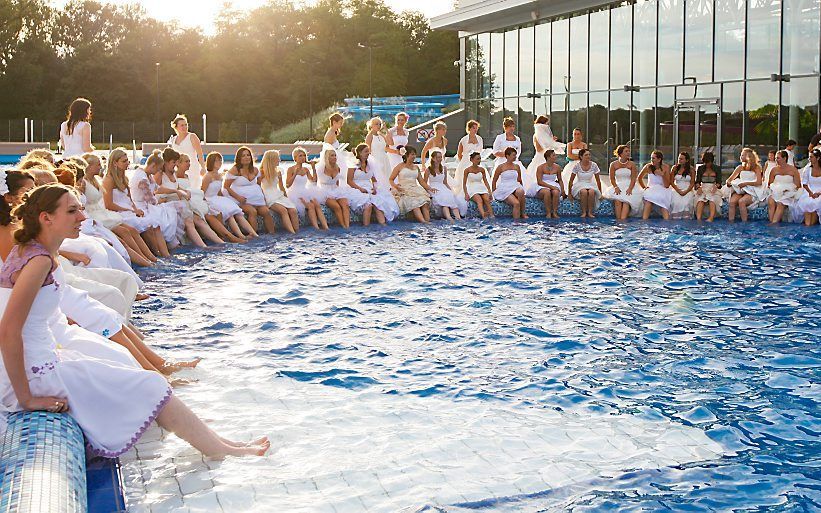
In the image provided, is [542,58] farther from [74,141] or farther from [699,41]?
[74,141]

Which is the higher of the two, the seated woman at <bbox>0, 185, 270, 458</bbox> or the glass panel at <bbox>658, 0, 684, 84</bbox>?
the glass panel at <bbox>658, 0, 684, 84</bbox>

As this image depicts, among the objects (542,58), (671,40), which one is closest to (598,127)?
(671,40)

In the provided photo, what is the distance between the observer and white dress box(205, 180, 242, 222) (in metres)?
14.1

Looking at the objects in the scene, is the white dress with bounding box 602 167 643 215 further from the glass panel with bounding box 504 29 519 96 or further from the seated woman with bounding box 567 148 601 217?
the glass panel with bounding box 504 29 519 96

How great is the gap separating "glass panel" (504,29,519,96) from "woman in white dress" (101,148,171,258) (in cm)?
2070

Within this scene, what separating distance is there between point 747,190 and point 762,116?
623cm

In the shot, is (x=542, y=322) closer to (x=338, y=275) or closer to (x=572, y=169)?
(x=338, y=275)

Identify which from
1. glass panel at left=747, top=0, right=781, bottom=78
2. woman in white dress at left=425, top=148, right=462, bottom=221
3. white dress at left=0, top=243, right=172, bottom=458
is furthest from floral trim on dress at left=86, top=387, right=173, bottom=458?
glass panel at left=747, top=0, right=781, bottom=78

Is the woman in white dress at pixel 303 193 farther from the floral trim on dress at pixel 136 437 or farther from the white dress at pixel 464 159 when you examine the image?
the floral trim on dress at pixel 136 437

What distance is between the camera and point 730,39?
23.0 m

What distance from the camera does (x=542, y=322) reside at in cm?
827

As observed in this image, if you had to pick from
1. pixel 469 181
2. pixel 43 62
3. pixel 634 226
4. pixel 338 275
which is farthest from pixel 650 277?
pixel 43 62

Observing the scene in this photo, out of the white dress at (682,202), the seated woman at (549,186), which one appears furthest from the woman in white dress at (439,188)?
the white dress at (682,202)

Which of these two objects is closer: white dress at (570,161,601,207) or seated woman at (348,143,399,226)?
seated woman at (348,143,399,226)
